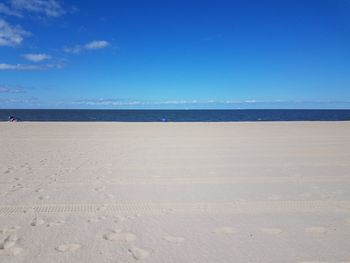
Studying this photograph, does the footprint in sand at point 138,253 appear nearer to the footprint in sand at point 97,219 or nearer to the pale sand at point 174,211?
the pale sand at point 174,211

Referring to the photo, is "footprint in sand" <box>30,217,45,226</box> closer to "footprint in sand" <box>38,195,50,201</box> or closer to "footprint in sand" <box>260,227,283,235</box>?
"footprint in sand" <box>38,195,50,201</box>

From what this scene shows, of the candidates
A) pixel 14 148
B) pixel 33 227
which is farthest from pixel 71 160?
pixel 33 227

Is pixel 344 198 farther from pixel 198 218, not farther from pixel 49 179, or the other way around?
pixel 49 179

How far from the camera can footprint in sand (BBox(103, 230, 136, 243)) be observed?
11.0 ft

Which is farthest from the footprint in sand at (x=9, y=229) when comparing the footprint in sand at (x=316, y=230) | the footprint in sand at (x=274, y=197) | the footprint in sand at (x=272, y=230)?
the footprint in sand at (x=274, y=197)

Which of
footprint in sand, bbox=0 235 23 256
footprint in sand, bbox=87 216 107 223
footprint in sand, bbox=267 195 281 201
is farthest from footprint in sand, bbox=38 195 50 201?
footprint in sand, bbox=267 195 281 201

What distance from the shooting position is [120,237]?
11.2 feet

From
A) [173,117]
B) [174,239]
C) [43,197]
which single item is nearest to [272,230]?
[174,239]

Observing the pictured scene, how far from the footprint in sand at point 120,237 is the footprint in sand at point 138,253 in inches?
8.0

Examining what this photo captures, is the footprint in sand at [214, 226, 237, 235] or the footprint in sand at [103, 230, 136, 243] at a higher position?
the footprint in sand at [103, 230, 136, 243]

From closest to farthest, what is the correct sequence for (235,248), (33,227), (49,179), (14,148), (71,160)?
(235,248) < (33,227) < (49,179) < (71,160) < (14,148)

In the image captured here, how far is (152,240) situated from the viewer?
3373 millimetres

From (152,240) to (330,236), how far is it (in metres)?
2.14

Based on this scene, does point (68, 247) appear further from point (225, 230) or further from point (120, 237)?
point (225, 230)
